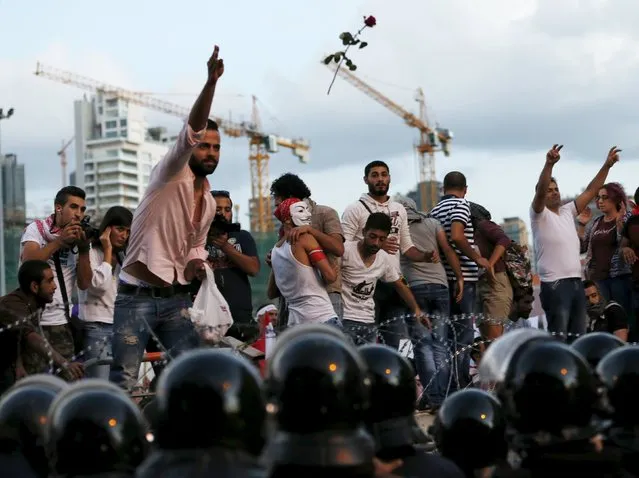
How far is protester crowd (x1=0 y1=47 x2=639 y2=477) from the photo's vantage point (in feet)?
8.87

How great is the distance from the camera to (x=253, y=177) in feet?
387

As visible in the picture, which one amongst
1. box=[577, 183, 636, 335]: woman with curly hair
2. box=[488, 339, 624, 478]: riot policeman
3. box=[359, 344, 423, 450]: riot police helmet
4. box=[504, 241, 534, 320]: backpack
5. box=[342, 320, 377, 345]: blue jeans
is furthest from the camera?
box=[577, 183, 636, 335]: woman with curly hair

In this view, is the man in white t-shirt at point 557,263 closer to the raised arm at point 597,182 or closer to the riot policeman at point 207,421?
the raised arm at point 597,182

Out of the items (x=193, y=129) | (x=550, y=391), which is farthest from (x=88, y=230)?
(x=550, y=391)

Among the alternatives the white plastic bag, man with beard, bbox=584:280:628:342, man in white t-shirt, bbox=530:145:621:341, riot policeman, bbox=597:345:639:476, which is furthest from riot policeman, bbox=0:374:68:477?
man with beard, bbox=584:280:628:342

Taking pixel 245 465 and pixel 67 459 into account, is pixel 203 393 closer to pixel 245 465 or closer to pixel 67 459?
pixel 245 465

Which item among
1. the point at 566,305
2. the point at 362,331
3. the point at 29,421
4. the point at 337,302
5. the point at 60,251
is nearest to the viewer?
the point at 29,421

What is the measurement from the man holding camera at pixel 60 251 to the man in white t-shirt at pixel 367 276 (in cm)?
209

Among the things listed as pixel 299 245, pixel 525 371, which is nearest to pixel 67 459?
pixel 525 371

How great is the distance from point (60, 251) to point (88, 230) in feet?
0.87

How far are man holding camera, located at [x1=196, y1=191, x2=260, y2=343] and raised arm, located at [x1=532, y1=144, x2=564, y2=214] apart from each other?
2.45m

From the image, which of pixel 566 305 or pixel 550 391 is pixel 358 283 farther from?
pixel 550 391

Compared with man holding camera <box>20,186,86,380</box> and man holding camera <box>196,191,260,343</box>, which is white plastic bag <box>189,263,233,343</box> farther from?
man holding camera <box>196,191,260,343</box>

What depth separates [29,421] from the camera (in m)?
3.47
